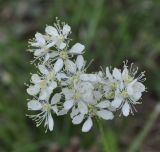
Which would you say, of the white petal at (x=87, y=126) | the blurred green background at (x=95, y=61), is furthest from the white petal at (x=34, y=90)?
the blurred green background at (x=95, y=61)

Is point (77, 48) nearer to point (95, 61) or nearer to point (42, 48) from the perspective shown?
point (42, 48)

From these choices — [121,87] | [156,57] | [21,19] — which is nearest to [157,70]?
[156,57]

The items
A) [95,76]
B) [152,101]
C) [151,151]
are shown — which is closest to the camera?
[95,76]

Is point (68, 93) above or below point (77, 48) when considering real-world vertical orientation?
below

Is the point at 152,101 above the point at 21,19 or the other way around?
the other way around

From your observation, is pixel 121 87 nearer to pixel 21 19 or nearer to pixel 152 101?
pixel 152 101

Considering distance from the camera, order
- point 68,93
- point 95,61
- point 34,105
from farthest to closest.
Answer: point 95,61 → point 34,105 → point 68,93

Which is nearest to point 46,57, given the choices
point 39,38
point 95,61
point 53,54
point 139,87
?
point 53,54

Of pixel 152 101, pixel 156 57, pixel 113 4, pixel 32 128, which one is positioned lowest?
pixel 32 128

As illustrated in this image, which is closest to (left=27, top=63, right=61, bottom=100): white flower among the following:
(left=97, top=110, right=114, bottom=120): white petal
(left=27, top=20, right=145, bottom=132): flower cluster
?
(left=27, top=20, right=145, bottom=132): flower cluster
